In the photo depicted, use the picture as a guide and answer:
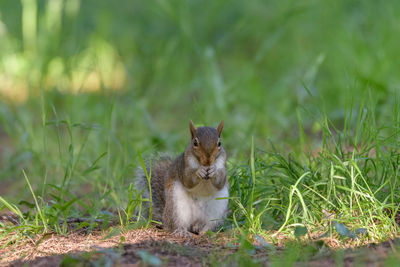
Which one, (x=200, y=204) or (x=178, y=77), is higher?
(x=178, y=77)

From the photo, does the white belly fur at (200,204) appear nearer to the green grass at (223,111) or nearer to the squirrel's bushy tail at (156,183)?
the green grass at (223,111)

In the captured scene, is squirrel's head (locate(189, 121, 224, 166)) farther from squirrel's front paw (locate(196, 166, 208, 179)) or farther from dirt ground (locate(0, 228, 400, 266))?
dirt ground (locate(0, 228, 400, 266))

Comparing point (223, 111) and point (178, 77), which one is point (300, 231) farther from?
point (178, 77)

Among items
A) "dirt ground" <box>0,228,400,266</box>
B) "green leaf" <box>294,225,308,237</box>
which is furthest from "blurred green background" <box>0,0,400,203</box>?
"green leaf" <box>294,225,308,237</box>

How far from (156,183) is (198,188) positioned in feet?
1.44

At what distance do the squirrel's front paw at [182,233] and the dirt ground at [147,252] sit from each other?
33 millimetres

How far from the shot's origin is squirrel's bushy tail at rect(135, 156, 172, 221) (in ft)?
10.8

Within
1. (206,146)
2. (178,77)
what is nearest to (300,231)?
(206,146)

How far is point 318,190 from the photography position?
2.96 meters

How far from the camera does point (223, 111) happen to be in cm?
Answer: 517

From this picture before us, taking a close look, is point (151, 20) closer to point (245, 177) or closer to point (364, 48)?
point (364, 48)

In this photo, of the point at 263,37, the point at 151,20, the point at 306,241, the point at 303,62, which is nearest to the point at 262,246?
the point at 306,241

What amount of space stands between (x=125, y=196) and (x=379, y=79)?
2.62m

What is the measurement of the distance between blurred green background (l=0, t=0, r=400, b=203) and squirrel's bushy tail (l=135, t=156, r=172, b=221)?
168 millimetres
